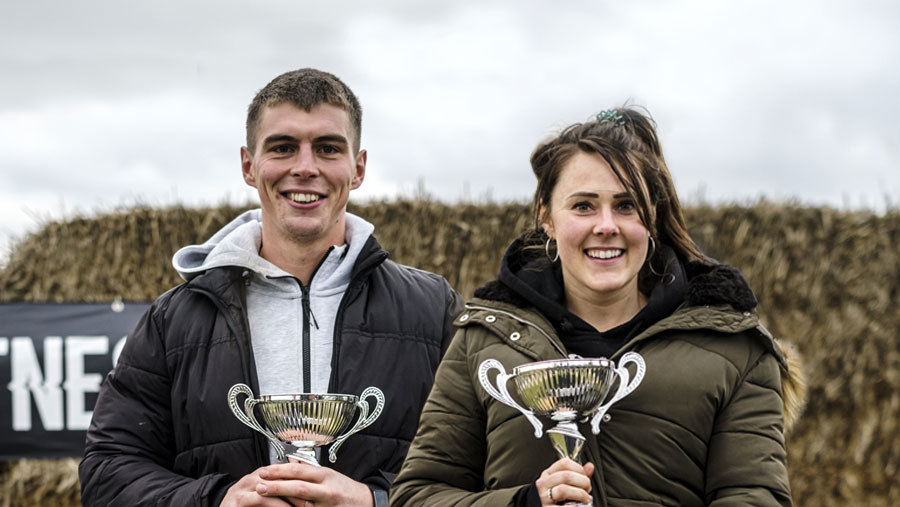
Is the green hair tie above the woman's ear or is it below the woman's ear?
above

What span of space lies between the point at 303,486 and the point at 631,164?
122 cm

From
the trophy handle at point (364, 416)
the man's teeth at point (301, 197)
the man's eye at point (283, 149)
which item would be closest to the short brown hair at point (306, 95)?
the man's eye at point (283, 149)

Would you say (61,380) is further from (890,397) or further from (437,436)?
(890,397)

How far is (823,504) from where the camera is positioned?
6773 mm

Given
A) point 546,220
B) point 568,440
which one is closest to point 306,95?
point 546,220

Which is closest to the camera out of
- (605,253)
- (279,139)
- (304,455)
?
(605,253)

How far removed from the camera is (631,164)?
8.18 ft

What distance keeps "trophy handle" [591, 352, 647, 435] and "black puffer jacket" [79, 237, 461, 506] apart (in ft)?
2.74

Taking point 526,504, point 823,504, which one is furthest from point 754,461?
point 823,504

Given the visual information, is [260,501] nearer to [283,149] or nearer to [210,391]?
[210,391]

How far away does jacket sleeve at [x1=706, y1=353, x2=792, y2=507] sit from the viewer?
2242mm

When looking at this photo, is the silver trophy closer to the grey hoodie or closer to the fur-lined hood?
the grey hoodie

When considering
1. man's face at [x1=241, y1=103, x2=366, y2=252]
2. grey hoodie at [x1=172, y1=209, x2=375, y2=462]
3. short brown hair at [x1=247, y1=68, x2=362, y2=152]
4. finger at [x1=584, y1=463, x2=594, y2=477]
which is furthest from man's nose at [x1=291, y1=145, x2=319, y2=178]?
finger at [x1=584, y1=463, x2=594, y2=477]

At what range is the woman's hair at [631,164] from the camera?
2.48 metres
